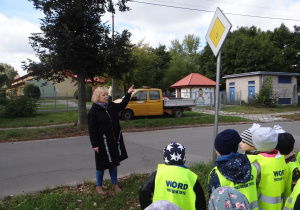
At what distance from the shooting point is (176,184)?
2166 millimetres

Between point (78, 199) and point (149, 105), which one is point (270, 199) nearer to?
point (78, 199)

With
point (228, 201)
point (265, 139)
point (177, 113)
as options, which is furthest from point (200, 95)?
point (228, 201)

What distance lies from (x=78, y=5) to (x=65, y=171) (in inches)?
312

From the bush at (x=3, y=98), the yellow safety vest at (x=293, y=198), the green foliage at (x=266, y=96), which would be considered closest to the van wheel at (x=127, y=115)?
the bush at (x=3, y=98)

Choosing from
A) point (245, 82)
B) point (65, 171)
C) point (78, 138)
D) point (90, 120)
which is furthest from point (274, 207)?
point (245, 82)

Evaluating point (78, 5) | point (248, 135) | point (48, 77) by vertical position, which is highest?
point (78, 5)

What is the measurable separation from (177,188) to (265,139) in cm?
99

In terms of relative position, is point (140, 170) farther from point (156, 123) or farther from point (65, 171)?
point (156, 123)

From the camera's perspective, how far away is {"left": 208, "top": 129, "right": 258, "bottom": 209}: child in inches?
83.5

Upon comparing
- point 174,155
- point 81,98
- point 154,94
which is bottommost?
point 174,155

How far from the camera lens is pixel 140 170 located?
592 centimetres

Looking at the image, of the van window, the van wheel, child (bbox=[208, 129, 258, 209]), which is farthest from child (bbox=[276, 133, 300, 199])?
the van window

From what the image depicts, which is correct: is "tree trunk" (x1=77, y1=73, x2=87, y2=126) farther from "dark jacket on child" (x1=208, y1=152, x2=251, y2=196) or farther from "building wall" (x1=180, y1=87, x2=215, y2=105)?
"building wall" (x1=180, y1=87, x2=215, y2=105)

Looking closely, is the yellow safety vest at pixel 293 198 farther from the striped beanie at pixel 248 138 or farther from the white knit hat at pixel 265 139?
the striped beanie at pixel 248 138
